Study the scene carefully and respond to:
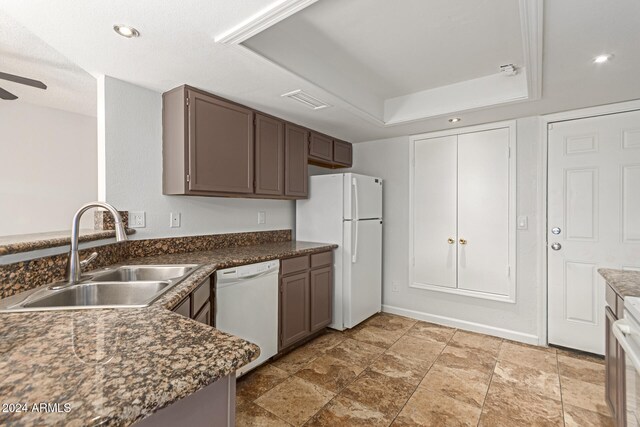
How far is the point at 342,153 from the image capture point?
380 cm

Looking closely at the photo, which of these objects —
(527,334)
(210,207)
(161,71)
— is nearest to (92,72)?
(161,71)

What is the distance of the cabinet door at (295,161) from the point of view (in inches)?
117

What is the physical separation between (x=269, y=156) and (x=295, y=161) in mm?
373

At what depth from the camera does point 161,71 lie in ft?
6.48

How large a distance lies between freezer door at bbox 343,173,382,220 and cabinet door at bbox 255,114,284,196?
68 cm

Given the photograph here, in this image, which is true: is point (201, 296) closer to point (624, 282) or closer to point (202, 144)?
point (202, 144)

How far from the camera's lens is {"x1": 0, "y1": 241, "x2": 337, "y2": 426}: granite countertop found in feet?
1.78

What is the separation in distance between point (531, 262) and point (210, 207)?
3058 millimetres

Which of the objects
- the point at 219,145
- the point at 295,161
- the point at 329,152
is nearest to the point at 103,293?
the point at 219,145

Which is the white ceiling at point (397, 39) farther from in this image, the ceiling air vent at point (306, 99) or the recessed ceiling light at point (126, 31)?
the recessed ceiling light at point (126, 31)

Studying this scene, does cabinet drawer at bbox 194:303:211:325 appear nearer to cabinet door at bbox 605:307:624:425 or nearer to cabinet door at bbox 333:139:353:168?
cabinet door at bbox 605:307:624:425

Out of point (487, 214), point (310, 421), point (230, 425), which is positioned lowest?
point (310, 421)

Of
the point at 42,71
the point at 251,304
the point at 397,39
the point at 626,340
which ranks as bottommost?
the point at 251,304

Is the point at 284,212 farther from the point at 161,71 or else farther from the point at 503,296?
the point at 503,296
